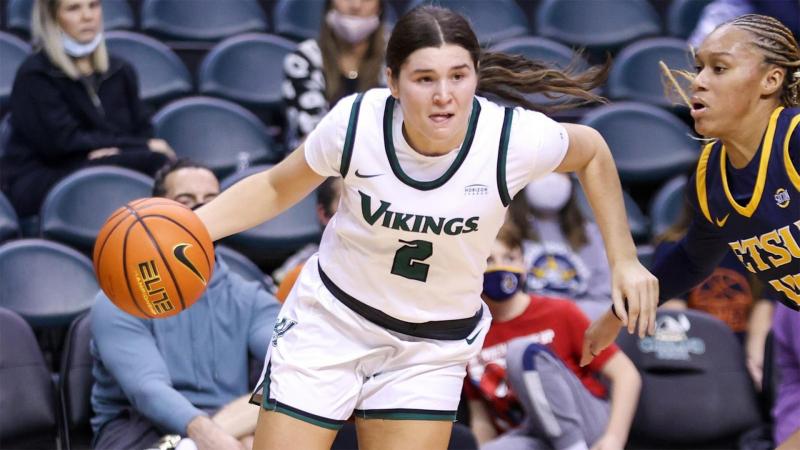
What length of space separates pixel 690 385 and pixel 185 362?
7.29 feet

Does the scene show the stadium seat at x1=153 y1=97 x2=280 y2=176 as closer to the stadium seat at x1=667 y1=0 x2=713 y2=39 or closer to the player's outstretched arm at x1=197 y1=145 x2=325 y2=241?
the player's outstretched arm at x1=197 y1=145 x2=325 y2=241

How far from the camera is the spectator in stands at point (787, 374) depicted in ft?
14.0

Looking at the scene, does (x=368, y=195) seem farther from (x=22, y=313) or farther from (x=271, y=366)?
(x=22, y=313)

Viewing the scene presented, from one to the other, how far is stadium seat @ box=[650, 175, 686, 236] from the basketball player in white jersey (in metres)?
2.66

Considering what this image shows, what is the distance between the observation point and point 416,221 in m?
3.08

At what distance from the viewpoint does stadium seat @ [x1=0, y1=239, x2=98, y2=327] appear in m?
4.69

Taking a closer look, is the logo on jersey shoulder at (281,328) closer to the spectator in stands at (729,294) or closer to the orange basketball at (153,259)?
the orange basketball at (153,259)

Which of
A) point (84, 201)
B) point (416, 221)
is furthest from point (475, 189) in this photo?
point (84, 201)

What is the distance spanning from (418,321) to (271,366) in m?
0.46

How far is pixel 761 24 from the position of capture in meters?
3.36

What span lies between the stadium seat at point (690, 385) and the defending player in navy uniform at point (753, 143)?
1.45m

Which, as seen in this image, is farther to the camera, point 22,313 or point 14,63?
point 14,63

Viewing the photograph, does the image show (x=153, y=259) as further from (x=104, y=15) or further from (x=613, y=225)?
(x=104, y=15)

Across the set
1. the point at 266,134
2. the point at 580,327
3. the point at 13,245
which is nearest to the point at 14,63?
the point at 266,134
